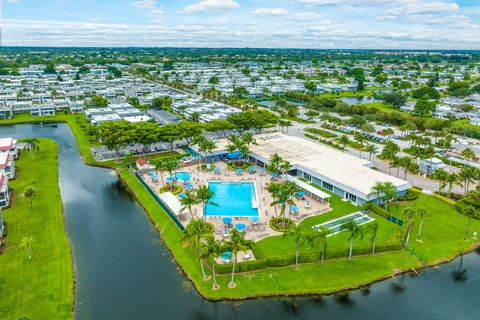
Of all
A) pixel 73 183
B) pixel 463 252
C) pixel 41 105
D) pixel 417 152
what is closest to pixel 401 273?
pixel 463 252

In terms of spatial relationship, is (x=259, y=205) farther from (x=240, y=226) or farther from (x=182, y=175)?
(x=182, y=175)

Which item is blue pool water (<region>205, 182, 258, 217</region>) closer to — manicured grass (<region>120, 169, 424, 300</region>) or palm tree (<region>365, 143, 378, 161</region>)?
manicured grass (<region>120, 169, 424, 300</region>)

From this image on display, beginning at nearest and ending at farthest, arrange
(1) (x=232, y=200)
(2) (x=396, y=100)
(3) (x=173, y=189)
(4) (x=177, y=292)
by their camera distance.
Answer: (4) (x=177, y=292), (1) (x=232, y=200), (3) (x=173, y=189), (2) (x=396, y=100)

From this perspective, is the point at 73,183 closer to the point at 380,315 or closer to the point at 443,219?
the point at 380,315

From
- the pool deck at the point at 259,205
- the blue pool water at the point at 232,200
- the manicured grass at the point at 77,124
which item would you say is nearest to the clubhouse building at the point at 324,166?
the pool deck at the point at 259,205

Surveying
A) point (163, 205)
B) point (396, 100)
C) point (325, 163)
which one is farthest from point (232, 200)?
point (396, 100)

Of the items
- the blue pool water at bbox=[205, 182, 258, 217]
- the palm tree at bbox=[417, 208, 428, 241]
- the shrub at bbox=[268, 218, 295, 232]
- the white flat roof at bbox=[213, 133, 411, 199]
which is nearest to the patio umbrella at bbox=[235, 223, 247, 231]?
the shrub at bbox=[268, 218, 295, 232]

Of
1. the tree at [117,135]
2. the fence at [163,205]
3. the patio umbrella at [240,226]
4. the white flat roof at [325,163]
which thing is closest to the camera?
the patio umbrella at [240,226]

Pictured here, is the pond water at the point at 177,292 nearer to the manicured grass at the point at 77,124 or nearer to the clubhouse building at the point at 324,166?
the clubhouse building at the point at 324,166
